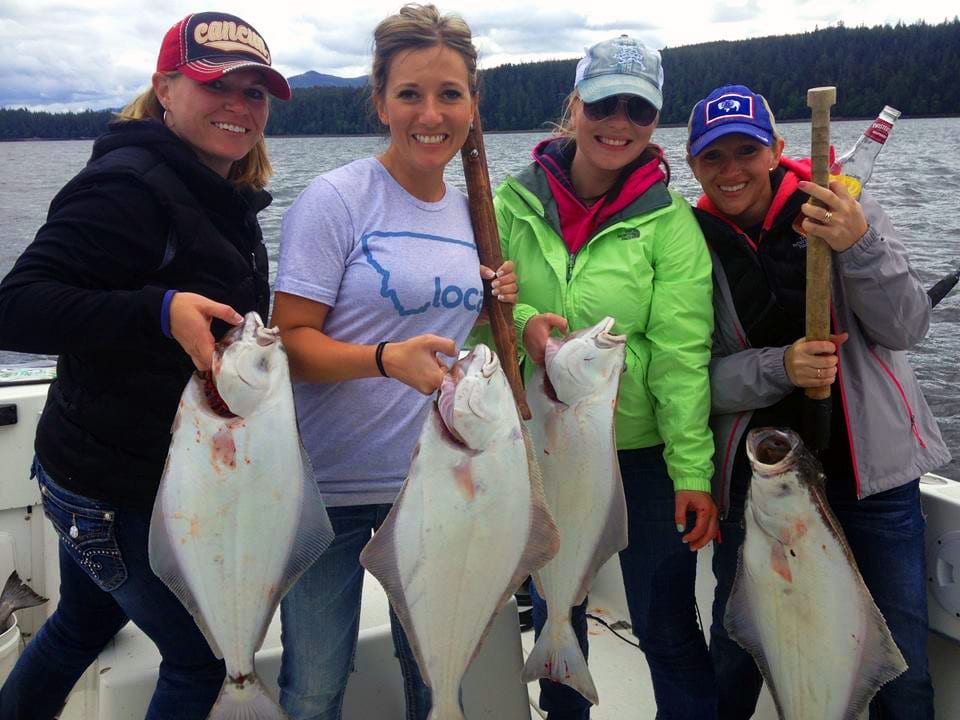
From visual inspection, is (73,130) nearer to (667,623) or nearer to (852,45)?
(852,45)

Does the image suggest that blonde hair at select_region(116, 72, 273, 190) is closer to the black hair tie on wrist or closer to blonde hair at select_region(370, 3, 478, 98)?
blonde hair at select_region(370, 3, 478, 98)

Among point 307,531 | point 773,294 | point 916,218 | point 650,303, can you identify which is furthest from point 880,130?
point 916,218

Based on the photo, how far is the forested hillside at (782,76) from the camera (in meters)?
47.1

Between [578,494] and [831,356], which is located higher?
[831,356]

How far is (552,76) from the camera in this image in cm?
4762

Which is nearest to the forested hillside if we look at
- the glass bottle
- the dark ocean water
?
the dark ocean water

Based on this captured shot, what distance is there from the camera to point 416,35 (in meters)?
2.29

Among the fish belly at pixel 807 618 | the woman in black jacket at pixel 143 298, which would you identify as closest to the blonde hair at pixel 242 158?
Result: the woman in black jacket at pixel 143 298

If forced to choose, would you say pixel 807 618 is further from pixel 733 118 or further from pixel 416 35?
pixel 416 35

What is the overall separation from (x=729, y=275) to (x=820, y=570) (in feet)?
3.18

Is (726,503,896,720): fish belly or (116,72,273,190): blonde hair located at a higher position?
(116,72,273,190): blonde hair

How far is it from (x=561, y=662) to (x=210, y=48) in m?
1.98

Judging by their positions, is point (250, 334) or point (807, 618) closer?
point (250, 334)

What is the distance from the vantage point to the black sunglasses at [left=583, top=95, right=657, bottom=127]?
265 centimetres
